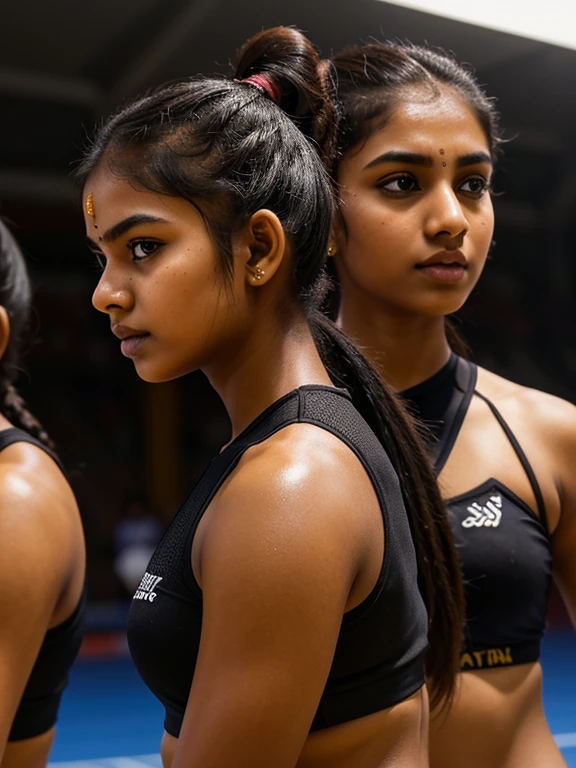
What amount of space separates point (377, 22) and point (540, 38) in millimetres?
2930

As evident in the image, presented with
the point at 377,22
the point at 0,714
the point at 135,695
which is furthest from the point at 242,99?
the point at 377,22

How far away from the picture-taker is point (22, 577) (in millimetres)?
1694

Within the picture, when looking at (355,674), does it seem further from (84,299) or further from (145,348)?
(84,299)

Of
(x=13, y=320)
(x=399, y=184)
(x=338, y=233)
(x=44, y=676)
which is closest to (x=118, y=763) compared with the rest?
(x=44, y=676)

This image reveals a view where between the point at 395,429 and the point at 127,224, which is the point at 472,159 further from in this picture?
the point at 127,224

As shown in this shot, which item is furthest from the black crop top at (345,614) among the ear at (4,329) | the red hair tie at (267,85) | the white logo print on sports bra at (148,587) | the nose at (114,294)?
the ear at (4,329)

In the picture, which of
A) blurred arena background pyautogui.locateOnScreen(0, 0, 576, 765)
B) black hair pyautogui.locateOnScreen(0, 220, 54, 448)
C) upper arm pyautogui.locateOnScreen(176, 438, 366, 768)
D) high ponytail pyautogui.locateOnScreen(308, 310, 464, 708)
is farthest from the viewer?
blurred arena background pyautogui.locateOnScreen(0, 0, 576, 765)

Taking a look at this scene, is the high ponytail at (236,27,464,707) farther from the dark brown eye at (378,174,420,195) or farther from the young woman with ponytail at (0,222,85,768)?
the young woman with ponytail at (0,222,85,768)

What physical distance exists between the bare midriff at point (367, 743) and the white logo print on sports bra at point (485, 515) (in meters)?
0.62

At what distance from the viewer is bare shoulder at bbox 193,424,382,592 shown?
107 centimetres

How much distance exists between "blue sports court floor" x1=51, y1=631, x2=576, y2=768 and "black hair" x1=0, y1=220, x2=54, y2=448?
2.69 metres

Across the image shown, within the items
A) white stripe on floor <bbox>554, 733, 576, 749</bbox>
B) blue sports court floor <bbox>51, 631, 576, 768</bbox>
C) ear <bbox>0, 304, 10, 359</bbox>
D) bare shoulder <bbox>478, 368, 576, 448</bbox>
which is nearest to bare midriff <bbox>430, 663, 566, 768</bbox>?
bare shoulder <bbox>478, 368, 576, 448</bbox>

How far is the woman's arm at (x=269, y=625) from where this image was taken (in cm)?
106

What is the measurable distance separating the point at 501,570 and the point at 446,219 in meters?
0.60
